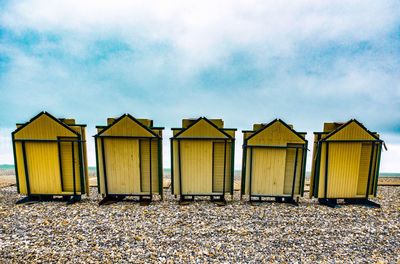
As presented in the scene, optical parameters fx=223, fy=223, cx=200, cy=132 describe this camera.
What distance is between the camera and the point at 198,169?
33.0ft

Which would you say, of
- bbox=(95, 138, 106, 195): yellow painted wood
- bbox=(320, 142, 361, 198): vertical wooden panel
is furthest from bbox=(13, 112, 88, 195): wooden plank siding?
bbox=(320, 142, 361, 198): vertical wooden panel

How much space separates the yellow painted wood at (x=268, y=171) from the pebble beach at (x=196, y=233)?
27.8 inches

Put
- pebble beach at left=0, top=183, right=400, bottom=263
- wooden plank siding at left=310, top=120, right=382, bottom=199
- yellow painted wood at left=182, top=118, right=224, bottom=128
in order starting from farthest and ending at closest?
yellow painted wood at left=182, top=118, right=224, bottom=128, wooden plank siding at left=310, top=120, right=382, bottom=199, pebble beach at left=0, top=183, right=400, bottom=263

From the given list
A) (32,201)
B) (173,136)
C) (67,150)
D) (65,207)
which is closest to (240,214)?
(173,136)

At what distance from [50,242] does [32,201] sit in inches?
210

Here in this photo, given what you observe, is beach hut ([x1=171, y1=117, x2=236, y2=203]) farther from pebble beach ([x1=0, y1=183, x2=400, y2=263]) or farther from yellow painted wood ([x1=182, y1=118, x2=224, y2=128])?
pebble beach ([x1=0, y1=183, x2=400, y2=263])

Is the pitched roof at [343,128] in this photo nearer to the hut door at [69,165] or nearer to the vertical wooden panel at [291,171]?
the vertical wooden panel at [291,171]

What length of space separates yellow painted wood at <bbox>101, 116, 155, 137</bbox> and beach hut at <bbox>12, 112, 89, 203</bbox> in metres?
1.50

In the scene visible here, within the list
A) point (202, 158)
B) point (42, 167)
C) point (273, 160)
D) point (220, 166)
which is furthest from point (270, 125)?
point (42, 167)

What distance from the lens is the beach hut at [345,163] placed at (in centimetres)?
977

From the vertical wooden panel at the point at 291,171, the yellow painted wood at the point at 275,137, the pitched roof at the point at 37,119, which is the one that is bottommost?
the vertical wooden panel at the point at 291,171

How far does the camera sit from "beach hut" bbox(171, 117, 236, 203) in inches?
382

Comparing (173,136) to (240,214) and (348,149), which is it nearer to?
(240,214)

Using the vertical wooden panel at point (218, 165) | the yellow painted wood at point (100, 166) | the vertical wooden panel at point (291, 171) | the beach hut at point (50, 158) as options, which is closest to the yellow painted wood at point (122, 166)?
the yellow painted wood at point (100, 166)
